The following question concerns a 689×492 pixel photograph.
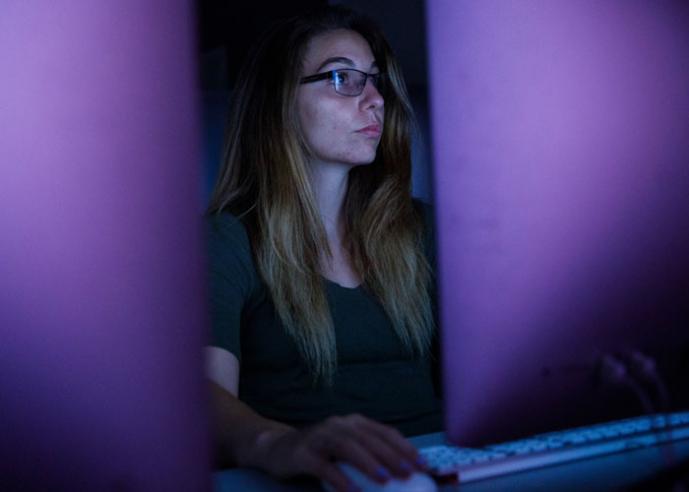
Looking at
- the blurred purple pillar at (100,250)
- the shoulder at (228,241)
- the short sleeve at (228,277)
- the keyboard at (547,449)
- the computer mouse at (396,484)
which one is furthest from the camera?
the shoulder at (228,241)

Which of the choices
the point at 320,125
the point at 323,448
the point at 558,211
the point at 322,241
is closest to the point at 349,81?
the point at 320,125

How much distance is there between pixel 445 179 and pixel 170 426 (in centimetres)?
34

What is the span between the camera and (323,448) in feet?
2.25

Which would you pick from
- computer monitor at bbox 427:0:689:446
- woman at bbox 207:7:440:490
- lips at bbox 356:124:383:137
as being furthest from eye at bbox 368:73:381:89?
computer monitor at bbox 427:0:689:446

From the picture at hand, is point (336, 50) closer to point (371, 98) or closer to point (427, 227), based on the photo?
point (371, 98)

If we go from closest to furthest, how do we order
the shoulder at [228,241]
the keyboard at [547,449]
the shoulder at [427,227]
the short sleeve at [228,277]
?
the keyboard at [547,449] → the short sleeve at [228,277] → the shoulder at [228,241] → the shoulder at [427,227]

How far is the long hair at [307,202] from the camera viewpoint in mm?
1363

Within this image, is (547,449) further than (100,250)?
Yes

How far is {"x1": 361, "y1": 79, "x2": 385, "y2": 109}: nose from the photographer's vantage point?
1505mm

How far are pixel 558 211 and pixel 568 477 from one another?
0.92ft

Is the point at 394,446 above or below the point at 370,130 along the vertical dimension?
below

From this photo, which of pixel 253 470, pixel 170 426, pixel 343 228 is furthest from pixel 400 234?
pixel 170 426

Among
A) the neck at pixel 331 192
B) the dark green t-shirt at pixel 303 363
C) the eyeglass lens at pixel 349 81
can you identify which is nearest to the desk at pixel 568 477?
the dark green t-shirt at pixel 303 363

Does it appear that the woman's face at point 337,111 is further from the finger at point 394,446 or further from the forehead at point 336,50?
the finger at point 394,446
